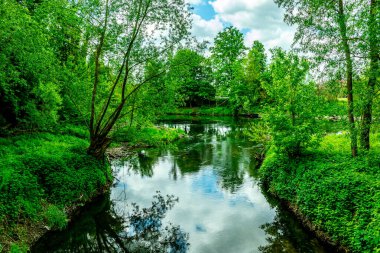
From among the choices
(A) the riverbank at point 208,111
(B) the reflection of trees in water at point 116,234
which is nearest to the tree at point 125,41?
(B) the reflection of trees in water at point 116,234

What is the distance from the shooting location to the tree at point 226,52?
69438 millimetres

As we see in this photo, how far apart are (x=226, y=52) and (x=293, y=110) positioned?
192 feet

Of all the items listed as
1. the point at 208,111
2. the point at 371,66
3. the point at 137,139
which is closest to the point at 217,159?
the point at 137,139

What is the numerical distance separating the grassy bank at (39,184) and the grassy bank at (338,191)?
10726 millimetres

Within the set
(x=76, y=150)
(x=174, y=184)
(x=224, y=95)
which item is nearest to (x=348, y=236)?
(x=174, y=184)

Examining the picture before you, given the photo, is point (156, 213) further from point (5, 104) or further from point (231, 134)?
point (231, 134)

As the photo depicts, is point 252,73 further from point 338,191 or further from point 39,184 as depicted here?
point 39,184

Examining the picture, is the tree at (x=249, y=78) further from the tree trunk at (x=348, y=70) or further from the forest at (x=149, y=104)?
the tree trunk at (x=348, y=70)

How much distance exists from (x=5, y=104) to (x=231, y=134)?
2805 cm

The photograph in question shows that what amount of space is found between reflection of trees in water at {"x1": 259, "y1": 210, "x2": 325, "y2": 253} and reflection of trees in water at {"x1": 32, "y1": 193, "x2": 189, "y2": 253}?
3628mm

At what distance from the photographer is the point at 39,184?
1191cm

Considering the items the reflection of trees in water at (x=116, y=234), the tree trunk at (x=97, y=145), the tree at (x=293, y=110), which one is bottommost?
the reflection of trees in water at (x=116, y=234)

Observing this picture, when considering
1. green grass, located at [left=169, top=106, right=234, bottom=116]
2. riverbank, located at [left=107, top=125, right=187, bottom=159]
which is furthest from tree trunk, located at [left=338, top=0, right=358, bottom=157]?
green grass, located at [left=169, top=106, right=234, bottom=116]

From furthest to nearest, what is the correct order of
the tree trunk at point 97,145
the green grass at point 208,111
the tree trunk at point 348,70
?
the green grass at point 208,111, the tree trunk at point 97,145, the tree trunk at point 348,70
